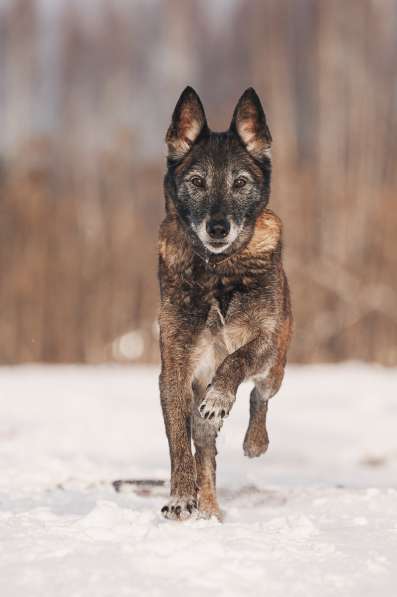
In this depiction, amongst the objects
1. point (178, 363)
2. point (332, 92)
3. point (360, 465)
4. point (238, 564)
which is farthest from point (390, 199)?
point (238, 564)

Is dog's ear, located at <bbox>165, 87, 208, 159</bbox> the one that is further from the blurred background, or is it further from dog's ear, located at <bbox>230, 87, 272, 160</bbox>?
the blurred background

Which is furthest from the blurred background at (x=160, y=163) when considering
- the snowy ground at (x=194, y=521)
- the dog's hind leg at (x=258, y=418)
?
the dog's hind leg at (x=258, y=418)

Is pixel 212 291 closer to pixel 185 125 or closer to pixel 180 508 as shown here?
pixel 185 125

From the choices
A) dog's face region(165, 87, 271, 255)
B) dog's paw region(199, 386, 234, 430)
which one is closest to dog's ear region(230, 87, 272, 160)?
dog's face region(165, 87, 271, 255)

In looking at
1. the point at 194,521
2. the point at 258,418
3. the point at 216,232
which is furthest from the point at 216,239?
the point at 194,521

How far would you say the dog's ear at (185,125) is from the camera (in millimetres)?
4977

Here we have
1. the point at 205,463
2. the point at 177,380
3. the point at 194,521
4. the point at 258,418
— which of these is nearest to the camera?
the point at 194,521

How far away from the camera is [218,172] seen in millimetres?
4832

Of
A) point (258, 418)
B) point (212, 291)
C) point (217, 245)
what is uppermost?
point (217, 245)

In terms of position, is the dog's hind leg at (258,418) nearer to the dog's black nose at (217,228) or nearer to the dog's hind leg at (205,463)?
the dog's hind leg at (205,463)

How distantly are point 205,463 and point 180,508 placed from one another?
28.9 inches

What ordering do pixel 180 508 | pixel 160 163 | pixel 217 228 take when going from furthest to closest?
pixel 160 163, pixel 217 228, pixel 180 508

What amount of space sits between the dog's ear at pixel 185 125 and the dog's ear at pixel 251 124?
19 cm

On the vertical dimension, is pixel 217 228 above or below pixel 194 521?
above
